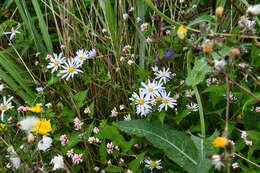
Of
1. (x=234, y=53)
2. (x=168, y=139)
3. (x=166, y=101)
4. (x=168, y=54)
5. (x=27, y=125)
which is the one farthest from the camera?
(x=168, y=54)

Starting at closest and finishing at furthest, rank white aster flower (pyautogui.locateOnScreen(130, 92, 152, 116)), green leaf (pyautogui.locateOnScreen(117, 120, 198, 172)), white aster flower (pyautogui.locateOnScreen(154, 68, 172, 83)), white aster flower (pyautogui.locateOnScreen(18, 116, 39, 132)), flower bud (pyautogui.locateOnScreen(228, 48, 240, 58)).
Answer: flower bud (pyautogui.locateOnScreen(228, 48, 240, 58)), white aster flower (pyautogui.locateOnScreen(18, 116, 39, 132)), green leaf (pyautogui.locateOnScreen(117, 120, 198, 172)), white aster flower (pyautogui.locateOnScreen(130, 92, 152, 116)), white aster flower (pyautogui.locateOnScreen(154, 68, 172, 83))

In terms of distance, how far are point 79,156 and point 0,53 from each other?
31.8 inches

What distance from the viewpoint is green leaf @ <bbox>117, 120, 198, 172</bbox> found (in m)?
1.41

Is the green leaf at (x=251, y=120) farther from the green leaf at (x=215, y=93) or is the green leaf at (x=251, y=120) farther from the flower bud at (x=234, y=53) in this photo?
the flower bud at (x=234, y=53)

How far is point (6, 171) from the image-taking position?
138cm

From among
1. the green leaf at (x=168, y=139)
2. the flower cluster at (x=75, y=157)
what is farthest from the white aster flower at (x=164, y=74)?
the flower cluster at (x=75, y=157)

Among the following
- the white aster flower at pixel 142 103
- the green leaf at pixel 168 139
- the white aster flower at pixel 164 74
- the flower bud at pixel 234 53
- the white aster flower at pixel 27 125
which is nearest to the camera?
the flower bud at pixel 234 53

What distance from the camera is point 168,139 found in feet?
4.76

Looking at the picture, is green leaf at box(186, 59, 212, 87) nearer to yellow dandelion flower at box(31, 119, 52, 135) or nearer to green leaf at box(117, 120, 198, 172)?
green leaf at box(117, 120, 198, 172)

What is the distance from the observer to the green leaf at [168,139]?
141 centimetres

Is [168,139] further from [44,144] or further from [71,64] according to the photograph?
[71,64]

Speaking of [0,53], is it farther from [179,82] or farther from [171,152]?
[171,152]

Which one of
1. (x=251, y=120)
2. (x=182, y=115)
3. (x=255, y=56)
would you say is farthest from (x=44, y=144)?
(x=255, y=56)

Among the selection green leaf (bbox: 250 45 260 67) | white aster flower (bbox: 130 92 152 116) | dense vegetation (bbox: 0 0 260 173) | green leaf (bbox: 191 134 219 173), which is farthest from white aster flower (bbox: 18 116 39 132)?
green leaf (bbox: 250 45 260 67)
